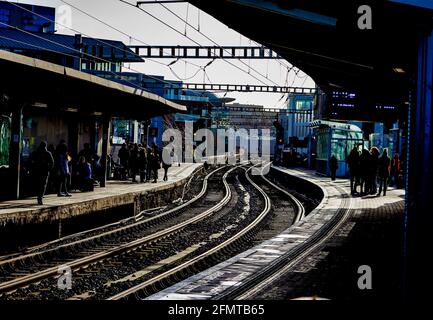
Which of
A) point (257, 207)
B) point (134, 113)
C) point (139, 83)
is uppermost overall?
point (139, 83)

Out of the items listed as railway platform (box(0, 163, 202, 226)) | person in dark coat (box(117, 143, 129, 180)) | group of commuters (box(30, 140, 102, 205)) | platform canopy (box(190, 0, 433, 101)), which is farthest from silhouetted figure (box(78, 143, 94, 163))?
platform canopy (box(190, 0, 433, 101))

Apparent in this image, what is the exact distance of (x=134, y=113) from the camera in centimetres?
2478

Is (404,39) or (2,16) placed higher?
(2,16)

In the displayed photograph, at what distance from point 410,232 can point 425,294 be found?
0.57 metres

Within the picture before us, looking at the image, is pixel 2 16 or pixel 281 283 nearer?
pixel 281 283

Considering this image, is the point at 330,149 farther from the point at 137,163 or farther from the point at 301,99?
Result: the point at 301,99

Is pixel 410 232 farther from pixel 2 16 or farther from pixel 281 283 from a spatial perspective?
pixel 2 16

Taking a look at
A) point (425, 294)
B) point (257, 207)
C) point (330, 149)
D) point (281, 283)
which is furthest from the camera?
point (330, 149)

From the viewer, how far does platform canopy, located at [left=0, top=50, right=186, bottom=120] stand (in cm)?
1290

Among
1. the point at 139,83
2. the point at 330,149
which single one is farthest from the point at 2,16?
the point at 330,149

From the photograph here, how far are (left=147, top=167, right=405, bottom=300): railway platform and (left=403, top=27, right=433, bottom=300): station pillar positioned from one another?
116 cm

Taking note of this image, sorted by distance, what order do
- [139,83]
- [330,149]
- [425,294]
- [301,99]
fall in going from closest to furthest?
[425,294] → [330,149] → [139,83] → [301,99]

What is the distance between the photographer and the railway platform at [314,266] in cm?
738

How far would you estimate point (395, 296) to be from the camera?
7.21m
